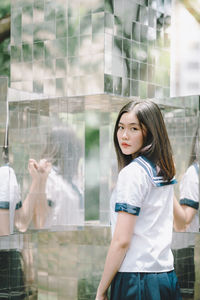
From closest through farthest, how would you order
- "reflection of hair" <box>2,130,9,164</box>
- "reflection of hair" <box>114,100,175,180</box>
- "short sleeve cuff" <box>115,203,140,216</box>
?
"short sleeve cuff" <box>115,203,140,216</box> → "reflection of hair" <box>114,100,175,180</box> → "reflection of hair" <box>2,130,9,164</box>

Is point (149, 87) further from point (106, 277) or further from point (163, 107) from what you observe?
point (106, 277)

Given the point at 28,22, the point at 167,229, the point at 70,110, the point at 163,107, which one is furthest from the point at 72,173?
the point at 167,229

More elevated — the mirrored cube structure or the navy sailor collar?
the mirrored cube structure

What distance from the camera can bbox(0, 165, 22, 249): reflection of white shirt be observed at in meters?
2.91

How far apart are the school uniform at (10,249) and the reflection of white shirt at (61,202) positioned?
0.23 metres

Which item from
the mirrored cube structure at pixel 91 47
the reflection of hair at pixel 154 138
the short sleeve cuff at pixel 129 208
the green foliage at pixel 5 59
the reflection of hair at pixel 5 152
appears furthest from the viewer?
the green foliage at pixel 5 59

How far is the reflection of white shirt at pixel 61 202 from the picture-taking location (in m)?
3.21

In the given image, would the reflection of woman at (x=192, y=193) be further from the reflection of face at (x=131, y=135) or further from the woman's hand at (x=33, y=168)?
the reflection of face at (x=131, y=135)

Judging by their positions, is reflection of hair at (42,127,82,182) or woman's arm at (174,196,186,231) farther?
reflection of hair at (42,127,82,182)

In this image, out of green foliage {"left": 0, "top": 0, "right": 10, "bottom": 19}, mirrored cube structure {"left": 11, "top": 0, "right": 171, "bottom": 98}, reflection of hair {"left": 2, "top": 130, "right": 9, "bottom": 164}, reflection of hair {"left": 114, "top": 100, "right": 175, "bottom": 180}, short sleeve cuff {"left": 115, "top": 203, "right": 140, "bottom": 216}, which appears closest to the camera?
short sleeve cuff {"left": 115, "top": 203, "right": 140, "bottom": 216}

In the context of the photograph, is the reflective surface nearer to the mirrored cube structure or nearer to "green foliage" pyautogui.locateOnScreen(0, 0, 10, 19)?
the mirrored cube structure

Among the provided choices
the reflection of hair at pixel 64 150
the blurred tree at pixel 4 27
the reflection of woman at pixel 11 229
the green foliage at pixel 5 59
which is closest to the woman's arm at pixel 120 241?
the reflection of woman at pixel 11 229

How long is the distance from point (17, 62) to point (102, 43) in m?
0.60

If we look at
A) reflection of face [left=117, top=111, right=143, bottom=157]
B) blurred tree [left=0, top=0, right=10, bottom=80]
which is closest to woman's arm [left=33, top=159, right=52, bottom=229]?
reflection of face [left=117, top=111, right=143, bottom=157]
